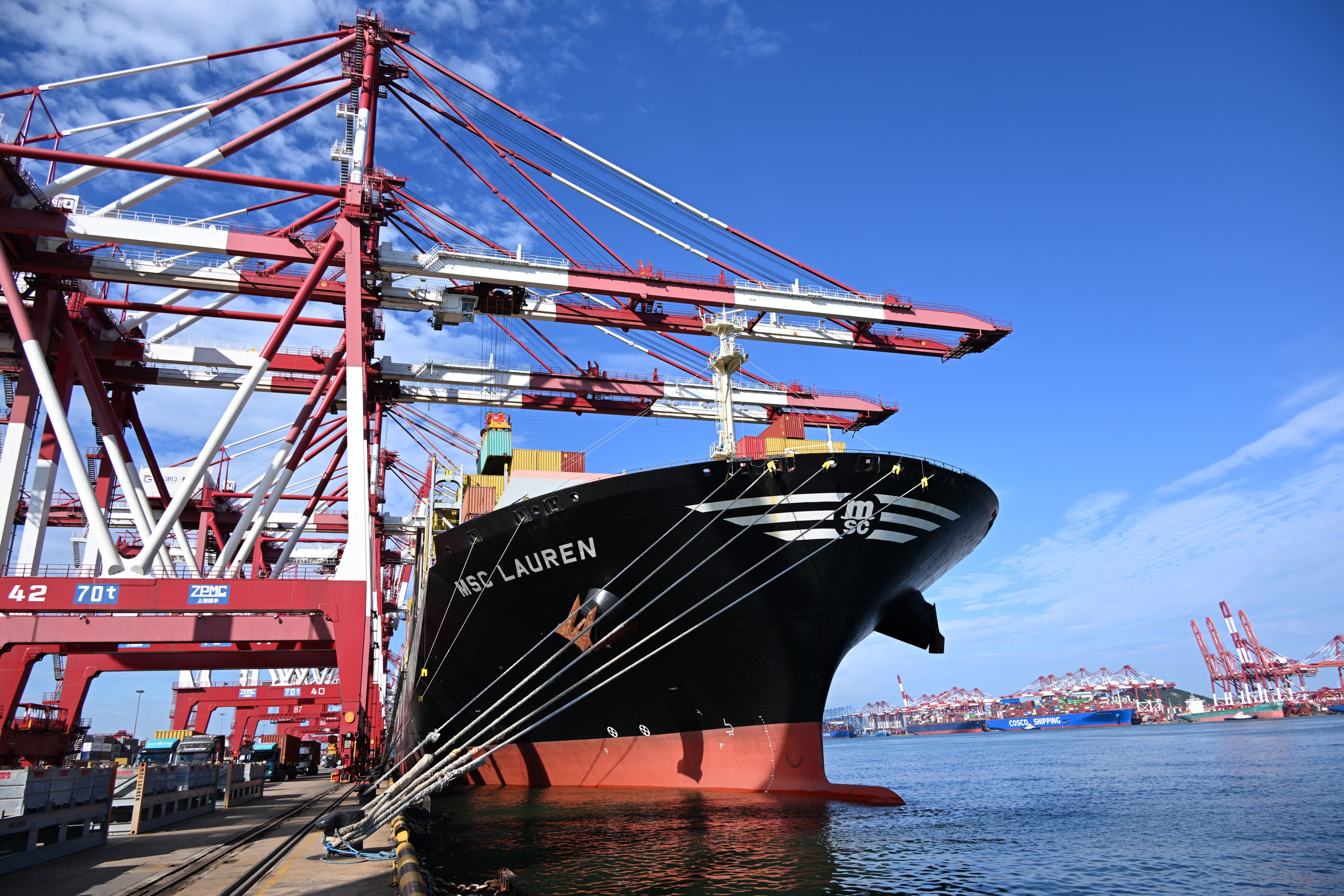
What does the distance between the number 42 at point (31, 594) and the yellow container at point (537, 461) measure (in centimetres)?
934

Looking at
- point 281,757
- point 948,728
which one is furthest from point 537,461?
point 948,728

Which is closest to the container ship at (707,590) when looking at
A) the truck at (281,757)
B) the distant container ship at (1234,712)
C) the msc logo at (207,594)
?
the msc logo at (207,594)

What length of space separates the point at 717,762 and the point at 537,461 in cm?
826

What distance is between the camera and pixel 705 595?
1656 cm

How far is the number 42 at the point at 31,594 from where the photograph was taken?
13070 millimetres

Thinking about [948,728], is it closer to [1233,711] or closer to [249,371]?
[1233,711]

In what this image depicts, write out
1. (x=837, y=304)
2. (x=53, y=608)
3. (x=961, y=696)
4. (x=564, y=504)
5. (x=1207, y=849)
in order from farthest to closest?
1. (x=961, y=696)
2. (x=837, y=304)
3. (x=564, y=504)
4. (x=1207, y=849)
5. (x=53, y=608)

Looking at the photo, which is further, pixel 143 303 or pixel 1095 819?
pixel 143 303

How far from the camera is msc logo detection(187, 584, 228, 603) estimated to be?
532 inches

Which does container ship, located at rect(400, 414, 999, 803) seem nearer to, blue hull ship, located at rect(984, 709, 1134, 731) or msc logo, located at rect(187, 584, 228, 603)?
msc logo, located at rect(187, 584, 228, 603)

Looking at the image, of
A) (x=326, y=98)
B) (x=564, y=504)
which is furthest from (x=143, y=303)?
(x=564, y=504)

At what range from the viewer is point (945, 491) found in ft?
55.9

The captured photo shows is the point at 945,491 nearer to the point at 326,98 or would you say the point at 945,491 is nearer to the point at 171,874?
the point at 171,874

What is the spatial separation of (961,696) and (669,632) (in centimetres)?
15698
